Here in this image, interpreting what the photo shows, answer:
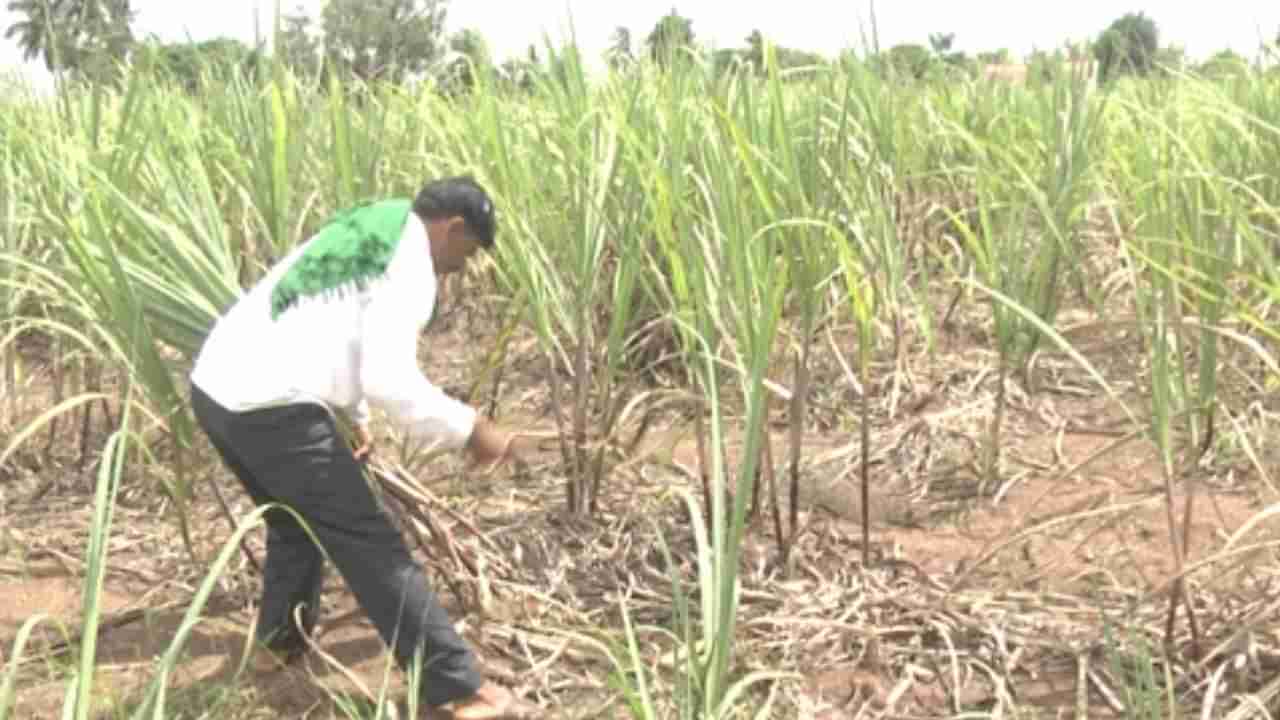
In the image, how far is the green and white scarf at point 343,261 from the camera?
1943 mm

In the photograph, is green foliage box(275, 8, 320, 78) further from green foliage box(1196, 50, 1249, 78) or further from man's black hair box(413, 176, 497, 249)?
green foliage box(1196, 50, 1249, 78)

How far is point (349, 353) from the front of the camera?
198 cm

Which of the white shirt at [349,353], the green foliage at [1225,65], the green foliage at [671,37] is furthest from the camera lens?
the green foliage at [1225,65]

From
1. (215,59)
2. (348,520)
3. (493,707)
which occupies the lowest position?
(493,707)

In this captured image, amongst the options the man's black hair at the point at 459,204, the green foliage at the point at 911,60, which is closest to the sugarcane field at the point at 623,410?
the man's black hair at the point at 459,204

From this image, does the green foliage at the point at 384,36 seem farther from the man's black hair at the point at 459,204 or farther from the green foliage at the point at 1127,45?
the green foliage at the point at 1127,45

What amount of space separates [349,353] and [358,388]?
0.23ft

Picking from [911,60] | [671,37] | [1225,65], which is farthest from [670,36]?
[1225,65]

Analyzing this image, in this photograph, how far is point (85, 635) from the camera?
3.24ft

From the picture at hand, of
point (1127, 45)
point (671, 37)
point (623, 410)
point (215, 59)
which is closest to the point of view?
point (623, 410)

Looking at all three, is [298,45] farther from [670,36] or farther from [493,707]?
[493,707]

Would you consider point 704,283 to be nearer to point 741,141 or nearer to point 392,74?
point 741,141

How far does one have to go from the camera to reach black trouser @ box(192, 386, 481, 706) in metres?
1.99

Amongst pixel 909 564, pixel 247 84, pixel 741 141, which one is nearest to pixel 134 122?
pixel 247 84
